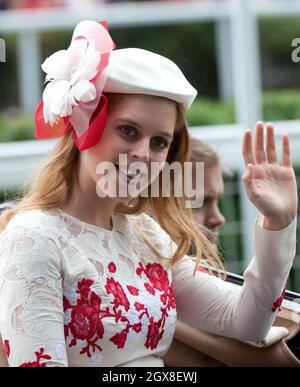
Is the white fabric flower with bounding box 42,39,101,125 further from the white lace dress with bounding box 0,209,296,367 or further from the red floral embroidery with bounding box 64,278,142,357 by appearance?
the red floral embroidery with bounding box 64,278,142,357

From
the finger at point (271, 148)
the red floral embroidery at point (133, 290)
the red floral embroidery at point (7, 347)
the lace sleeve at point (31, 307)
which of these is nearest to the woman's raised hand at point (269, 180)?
the finger at point (271, 148)

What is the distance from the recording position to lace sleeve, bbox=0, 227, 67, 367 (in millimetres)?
1456

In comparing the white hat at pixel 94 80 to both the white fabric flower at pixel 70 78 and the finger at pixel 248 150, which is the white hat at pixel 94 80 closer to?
the white fabric flower at pixel 70 78

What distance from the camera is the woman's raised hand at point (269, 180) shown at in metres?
1.58

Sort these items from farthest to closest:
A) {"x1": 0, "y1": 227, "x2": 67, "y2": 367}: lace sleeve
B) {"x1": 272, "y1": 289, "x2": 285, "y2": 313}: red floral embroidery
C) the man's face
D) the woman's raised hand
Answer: the man's face < {"x1": 272, "y1": 289, "x2": 285, "y2": 313}: red floral embroidery < the woman's raised hand < {"x1": 0, "y1": 227, "x2": 67, "y2": 367}: lace sleeve

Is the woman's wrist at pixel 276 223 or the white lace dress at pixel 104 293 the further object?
the woman's wrist at pixel 276 223

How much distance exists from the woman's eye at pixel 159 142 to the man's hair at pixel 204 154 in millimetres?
731

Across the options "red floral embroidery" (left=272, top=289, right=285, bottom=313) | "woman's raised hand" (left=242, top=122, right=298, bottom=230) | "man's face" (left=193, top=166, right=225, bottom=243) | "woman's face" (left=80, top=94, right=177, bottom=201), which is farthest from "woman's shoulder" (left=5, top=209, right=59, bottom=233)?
"man's face" (left=193, top=166, right=225, bottom=243)

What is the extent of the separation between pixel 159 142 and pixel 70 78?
0.76ft

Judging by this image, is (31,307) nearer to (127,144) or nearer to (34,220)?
(34,220)

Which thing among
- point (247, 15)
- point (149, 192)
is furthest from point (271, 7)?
point (149, 192)

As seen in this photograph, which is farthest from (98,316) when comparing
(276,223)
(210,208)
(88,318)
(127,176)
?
(210,208)

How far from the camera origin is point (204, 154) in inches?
95.0

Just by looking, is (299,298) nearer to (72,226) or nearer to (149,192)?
(149,192)
